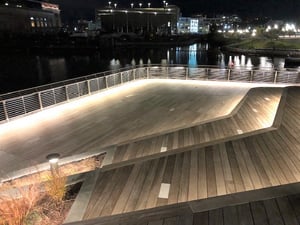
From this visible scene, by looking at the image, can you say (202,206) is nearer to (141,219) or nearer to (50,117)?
(141,219)

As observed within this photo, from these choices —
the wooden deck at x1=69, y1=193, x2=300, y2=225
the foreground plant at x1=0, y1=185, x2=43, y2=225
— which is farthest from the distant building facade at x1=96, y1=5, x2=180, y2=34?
the wooden deck at x1=69, y1=193, x2=300, y2=225

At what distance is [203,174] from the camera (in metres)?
3.97

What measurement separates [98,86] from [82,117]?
361 centimetres

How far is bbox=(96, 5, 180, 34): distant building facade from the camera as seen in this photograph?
98.6m

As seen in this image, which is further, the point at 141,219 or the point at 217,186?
the point at 217,186

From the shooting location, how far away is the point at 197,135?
6.07m

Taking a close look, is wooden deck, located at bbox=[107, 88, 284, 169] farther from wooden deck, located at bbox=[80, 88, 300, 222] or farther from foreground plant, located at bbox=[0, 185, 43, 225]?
foreground plant, located at bbox=[0, 185, 43, 225]

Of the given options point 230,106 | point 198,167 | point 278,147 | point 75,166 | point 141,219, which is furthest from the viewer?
point 230,106

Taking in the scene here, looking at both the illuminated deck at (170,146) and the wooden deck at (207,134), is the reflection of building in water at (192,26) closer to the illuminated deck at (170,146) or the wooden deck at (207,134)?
the illuminated deck at (170,146)

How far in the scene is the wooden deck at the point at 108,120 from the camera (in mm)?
5969

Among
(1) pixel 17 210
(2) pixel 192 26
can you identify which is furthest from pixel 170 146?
(2) pixel 192 26

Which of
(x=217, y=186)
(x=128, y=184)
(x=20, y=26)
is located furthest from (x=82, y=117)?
(x=20, y=26)

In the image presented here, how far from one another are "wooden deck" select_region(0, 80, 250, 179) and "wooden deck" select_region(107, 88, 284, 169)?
18.5 inches

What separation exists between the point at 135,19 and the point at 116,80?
93432 mm
